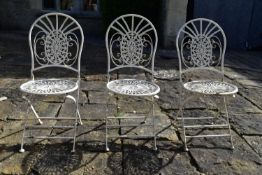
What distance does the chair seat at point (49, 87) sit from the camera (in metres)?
3.48

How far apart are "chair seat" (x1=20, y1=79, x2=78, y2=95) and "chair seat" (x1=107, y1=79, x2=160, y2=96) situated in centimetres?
38

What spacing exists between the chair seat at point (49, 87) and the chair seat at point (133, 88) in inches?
14.8

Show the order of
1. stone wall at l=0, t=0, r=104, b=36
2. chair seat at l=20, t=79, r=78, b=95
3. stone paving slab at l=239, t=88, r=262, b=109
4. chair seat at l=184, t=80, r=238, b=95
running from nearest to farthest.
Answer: chair seat at l=20, t=79, r=78, b=95 → chair seat at l=184, t=80, r=238, b=95 → stone paving slab at l=239, t=88, r=262, b=109 → stone wall at l=0, t=0, r=104, b=36

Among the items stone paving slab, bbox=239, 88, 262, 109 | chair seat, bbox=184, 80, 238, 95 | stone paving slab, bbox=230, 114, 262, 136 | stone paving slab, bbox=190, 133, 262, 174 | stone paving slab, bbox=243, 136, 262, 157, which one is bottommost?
stone paving slab, bbox=190, 133, 262, 174

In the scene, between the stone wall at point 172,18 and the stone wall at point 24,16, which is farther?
the stone wall at point 24,16

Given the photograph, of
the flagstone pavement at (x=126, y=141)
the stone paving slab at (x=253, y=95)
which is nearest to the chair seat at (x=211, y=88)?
the flagstone pavement at (x=126, y=141)

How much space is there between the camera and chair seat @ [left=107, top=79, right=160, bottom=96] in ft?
11.6

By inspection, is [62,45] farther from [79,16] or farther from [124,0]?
[79,16]

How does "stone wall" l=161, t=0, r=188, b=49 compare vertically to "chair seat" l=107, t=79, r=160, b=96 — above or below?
above

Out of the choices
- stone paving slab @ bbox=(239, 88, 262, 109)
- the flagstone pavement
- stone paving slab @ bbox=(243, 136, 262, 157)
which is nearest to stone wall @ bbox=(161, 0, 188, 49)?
the flagstone pavement

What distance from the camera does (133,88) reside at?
3680 millimetres

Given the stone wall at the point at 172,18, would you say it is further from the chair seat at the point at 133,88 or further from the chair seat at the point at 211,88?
the chair seat at the point at 133,88

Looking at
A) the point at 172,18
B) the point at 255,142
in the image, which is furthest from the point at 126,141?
the point at 172,18

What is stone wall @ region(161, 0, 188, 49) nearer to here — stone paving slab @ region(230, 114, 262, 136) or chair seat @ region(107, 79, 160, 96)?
stone paving slab @ region(230, 114, 262, 136)
